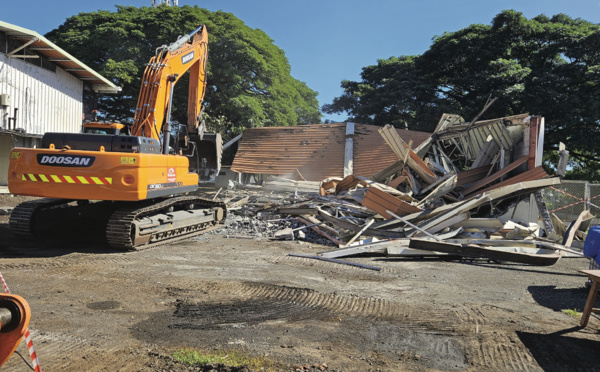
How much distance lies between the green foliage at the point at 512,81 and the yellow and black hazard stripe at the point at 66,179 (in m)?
19.1

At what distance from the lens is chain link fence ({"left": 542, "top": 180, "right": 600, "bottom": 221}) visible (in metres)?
14.2

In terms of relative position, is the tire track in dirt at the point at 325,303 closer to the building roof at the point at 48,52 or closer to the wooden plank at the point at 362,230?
the wooden plank at the point at 362,230

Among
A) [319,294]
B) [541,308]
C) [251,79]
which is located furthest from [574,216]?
[251,79]

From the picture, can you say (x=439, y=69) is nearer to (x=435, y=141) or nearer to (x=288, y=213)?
(x=435, y=141)

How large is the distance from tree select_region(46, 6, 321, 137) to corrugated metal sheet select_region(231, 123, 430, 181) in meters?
5.53

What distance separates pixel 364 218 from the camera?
10.6m

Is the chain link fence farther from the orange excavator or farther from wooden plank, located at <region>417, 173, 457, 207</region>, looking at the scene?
the orange excavator

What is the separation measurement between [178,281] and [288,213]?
6.24 metres

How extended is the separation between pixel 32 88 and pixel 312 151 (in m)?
13.0

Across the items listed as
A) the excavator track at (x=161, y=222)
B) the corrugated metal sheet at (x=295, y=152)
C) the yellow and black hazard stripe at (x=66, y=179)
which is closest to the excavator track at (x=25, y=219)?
the yellow and black hazard stripe at (x=66, y=179)

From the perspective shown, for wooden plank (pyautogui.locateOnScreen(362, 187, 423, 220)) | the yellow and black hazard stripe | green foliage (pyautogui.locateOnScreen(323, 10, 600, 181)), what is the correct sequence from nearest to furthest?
the yellow and black hazard stripe < wooden plank (pyautogui.locateOnScreen(362, 187, 423, 220)) < green foliage (pyautogui.locateOnScreen(323, 10, 600, 181))

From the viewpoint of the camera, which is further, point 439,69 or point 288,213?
point 439,69

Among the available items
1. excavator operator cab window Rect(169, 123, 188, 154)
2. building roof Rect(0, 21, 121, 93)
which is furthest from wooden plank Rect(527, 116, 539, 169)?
building roof Rect(0, 21, 121, 93)

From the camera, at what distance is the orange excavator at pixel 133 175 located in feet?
23.0
